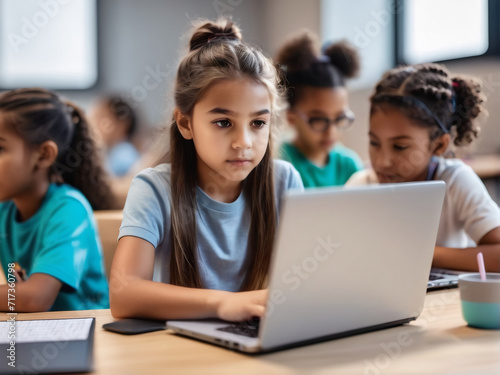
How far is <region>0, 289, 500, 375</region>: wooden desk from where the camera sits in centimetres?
74

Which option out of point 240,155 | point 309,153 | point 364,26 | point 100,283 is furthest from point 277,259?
point 364,26

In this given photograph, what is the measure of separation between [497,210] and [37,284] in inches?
43.4

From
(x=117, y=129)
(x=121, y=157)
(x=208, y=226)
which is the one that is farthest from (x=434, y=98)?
(x=117, y=129)

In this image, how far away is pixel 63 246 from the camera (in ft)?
4.49

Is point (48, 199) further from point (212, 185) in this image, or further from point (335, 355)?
point (335, 355)

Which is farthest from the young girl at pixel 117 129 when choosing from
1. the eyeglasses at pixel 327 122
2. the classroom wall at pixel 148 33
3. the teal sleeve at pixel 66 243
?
the teal sleeve at pixel 66 243

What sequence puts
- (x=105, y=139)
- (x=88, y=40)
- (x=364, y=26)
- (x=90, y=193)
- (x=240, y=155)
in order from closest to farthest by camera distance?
(x=240, y=155) → (x=90, y=193) → (x=364, y=26) → (x=105, y=139) → (x=88, y=40)

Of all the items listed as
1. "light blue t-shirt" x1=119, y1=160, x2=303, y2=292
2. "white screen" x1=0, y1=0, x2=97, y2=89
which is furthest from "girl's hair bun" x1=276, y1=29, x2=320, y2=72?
"white screen" x1=0, y1=0, x2=97, y2=89

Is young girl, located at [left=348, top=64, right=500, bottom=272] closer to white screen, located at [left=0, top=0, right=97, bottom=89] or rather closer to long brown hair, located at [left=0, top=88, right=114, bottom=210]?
long brown hair, located at [left=0, top=88, right=114, bottom=210]

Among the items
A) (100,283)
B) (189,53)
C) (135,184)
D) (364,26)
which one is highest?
(364,26)

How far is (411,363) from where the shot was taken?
30.1 inches

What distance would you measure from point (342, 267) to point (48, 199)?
0.97 m

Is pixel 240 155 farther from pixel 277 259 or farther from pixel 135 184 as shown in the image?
pixel 277 259

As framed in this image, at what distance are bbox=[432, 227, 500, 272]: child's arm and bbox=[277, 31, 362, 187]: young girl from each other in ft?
3.38
